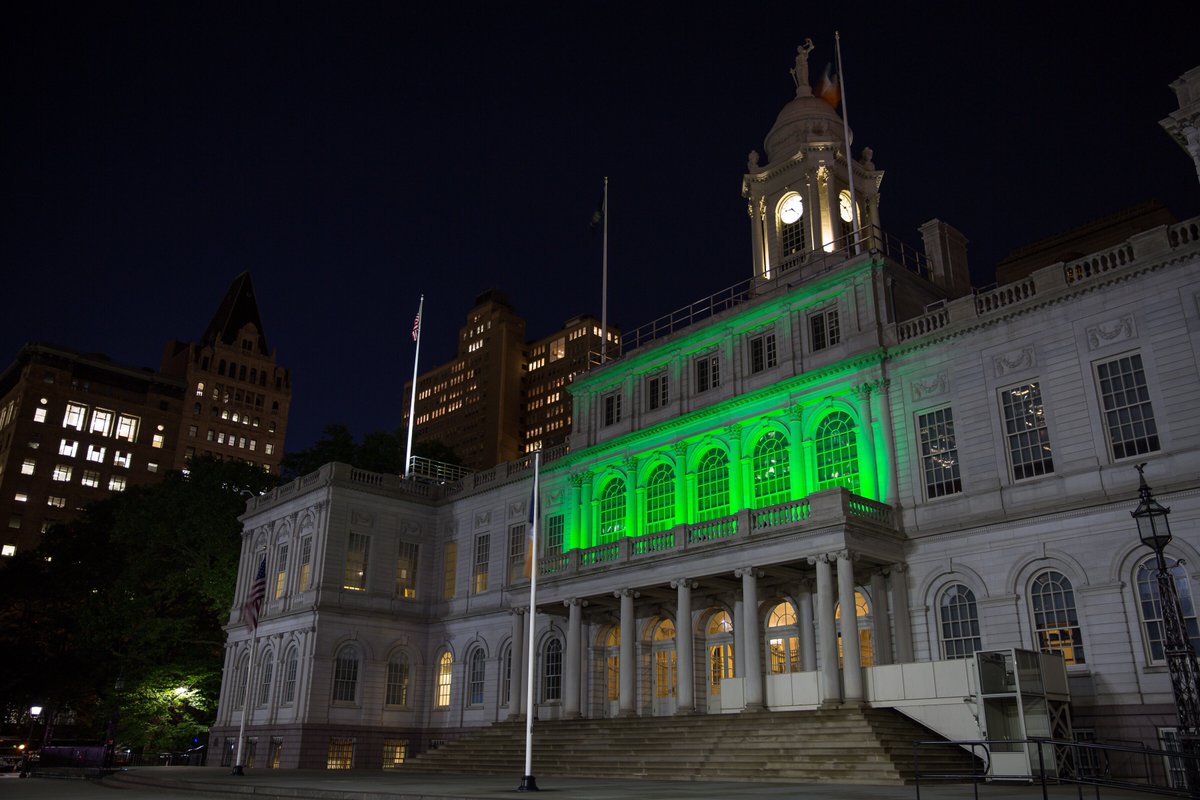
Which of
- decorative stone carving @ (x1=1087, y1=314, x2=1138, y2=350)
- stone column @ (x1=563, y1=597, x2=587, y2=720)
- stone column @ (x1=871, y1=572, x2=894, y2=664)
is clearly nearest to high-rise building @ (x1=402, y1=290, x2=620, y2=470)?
stone column @ (x1=563, y1=597, x2=587, y2=720)

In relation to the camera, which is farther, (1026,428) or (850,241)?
(850,241)

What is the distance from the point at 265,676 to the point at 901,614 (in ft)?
105

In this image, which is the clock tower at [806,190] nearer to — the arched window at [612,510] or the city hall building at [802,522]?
the city hall building at [802,522]

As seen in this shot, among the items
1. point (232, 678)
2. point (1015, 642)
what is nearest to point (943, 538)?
point (1015, 642)

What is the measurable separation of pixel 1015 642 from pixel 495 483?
85.1 ft

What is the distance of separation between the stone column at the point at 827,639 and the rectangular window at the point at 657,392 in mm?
13575

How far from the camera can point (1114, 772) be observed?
23328 millimetres

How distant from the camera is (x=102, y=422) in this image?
117812 millimetres


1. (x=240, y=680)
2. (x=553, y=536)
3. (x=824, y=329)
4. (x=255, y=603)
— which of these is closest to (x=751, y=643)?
(x=824, y=329)

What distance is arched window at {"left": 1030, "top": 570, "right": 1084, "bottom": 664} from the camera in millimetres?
25609

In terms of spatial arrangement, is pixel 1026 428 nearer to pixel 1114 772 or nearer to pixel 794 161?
pixel 1114 772

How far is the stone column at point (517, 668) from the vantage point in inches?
1476

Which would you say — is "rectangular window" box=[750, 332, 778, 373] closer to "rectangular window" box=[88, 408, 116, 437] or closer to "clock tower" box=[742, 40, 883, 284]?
"clock tower" box=[742, 40, 883, 284]

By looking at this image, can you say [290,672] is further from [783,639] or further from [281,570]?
[783,639]
